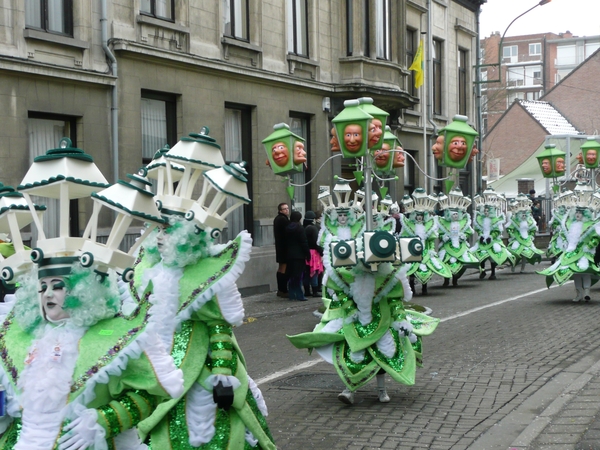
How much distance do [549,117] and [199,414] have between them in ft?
211

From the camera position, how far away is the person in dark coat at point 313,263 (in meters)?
18.6

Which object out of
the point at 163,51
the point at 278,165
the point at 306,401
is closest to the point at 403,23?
the point at 163,51

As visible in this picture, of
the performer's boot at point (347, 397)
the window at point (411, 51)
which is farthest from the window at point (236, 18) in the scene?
the performer's boot at point (347, 397)

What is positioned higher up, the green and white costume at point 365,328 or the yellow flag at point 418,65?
the yellow flag at point 418,65

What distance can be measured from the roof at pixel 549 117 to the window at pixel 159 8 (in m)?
49.1

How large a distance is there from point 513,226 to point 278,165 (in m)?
16.2

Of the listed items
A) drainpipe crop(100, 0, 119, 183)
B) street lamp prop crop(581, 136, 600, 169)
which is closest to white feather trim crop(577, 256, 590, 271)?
street lamp prop crop(581, 136, 600, 169)

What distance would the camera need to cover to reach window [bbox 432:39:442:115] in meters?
32.3

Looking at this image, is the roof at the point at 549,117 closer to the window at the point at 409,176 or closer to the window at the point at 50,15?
the window at the point at 409,176

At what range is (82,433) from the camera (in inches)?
145

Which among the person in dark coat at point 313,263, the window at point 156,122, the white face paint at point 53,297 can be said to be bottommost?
the person in dark coat at point 313,263

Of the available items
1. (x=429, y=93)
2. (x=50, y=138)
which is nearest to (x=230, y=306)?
(x=50, y=138)

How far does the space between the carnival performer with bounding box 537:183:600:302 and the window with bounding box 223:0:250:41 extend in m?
7.74

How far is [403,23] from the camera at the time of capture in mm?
26125
